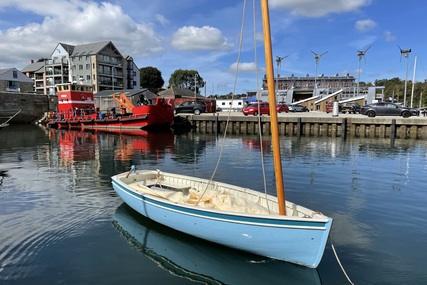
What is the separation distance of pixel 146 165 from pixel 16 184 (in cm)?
642

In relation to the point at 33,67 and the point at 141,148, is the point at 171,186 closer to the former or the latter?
the point at 141,148

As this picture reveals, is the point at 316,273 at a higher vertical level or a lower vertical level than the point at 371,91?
lower

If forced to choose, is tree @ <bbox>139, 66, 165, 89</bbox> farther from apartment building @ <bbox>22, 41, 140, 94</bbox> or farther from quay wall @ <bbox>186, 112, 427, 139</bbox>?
quay wall @ <bbox>186, 112, 427, 139</bbox>

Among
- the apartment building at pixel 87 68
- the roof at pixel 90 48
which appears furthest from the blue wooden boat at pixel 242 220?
the roof at pixel 90 48

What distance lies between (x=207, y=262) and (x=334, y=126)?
1171 inches

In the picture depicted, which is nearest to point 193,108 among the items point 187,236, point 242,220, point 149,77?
point 187,236

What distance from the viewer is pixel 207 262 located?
661 cm

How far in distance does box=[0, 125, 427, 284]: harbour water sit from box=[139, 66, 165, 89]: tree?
9513 centimetres

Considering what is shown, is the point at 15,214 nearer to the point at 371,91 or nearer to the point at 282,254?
the point at 282,254

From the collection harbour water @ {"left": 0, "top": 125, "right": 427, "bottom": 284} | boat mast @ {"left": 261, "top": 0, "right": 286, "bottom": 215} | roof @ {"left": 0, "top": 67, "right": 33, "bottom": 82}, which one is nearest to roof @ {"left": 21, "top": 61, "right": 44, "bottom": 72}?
roof @ {"left": 0, "top": 67, "right": 33, "bottom": 82}

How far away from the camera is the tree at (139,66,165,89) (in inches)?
4306

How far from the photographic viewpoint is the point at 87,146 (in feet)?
83.8

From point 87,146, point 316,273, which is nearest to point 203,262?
point 316,273

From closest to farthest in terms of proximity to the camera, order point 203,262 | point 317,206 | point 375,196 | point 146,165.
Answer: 1. point 203,262
2. point 317,206
3. point 375,196
4. point 146,165
